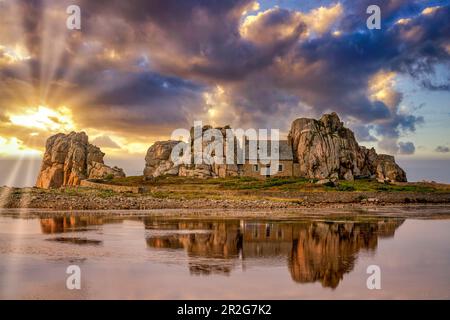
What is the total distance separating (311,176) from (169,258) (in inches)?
3201

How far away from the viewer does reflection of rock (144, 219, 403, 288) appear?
15969mm

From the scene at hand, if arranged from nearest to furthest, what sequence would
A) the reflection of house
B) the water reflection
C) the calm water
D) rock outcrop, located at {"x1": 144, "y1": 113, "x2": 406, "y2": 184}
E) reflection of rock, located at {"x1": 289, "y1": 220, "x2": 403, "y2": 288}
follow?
1. the calm water
2. reflection of rock, located at {"x1": 289, "y1": 220, "x2": 403, "y2": 288}
3. the water reflection
4. rock outcrop, located at {"x1": 144, "y1": 113, "x2": 406, "y2": 184}
5. the reflection of house

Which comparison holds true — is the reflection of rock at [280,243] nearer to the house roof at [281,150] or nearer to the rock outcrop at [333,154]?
the rock outcrop at [333,154]

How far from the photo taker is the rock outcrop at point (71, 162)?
101m

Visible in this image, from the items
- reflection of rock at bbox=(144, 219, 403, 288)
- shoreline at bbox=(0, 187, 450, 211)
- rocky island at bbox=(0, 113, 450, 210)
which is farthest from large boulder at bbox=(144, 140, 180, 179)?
reflection of rock at bbox=(144, 219, 403, 288)

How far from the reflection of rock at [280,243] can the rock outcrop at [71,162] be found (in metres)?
72.7

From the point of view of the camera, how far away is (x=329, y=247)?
68.4ft

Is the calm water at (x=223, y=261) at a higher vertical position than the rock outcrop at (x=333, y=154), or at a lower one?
lower

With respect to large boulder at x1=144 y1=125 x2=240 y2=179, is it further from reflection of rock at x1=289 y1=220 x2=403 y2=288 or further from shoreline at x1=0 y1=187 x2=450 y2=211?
reflection of rock at x1=289 y1=220 x2=403 y2=288

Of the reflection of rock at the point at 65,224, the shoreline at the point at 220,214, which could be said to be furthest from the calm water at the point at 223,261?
the shoreline at the point at 220,214

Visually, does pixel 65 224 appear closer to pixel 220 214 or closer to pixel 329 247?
pixel 220 214

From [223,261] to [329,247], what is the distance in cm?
610

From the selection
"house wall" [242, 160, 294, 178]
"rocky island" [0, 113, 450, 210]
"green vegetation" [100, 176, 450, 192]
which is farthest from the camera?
"house wall" [242, 160, 294, 178]

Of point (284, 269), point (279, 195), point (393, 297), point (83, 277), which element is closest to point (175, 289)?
point (83, 277)
